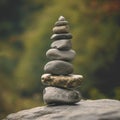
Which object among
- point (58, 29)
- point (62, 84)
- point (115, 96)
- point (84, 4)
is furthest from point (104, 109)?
point (84, 4)

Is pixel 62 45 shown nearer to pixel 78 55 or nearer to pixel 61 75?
pixel 61 75

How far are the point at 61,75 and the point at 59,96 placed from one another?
0.33m

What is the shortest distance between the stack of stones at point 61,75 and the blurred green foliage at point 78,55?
5.07 metres

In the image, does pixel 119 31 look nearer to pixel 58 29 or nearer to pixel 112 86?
pixel 112 86

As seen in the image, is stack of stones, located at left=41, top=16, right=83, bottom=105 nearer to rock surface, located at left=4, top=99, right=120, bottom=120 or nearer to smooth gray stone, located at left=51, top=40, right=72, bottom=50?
smooth gray stone, located at left=51, top=40, right=72, bottom=50

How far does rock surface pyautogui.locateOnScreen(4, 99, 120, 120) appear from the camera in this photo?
260 inches

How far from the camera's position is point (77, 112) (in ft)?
22.1

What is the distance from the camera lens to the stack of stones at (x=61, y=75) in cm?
708

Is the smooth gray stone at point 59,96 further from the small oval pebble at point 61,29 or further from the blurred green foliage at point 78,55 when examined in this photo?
the blurred green foliage at point 78,55

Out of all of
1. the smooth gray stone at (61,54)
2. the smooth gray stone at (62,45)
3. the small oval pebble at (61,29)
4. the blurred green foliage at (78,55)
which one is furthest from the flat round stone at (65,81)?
the blurred green foliage at (78,55)

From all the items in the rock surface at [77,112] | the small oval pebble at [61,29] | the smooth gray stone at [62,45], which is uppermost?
the small oval pebble at [61,29]

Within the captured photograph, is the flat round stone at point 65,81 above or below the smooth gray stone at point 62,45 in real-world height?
below

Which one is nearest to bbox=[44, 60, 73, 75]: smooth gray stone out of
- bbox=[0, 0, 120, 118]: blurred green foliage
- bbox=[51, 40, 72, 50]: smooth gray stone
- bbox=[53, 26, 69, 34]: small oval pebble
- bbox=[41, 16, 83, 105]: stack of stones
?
bbox=[41, 16, 83, 105]: stack of stones

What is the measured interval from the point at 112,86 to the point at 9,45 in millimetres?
3079
